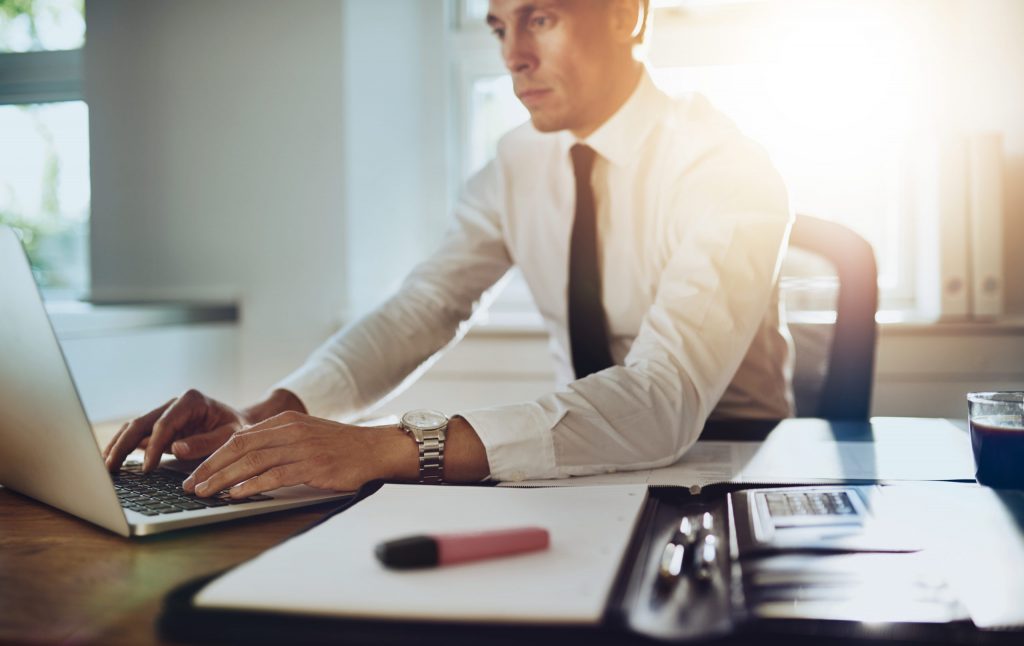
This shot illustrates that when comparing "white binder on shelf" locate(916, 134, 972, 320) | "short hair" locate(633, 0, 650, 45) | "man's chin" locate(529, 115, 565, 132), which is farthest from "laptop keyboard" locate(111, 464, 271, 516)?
"white binder on shelf" locate(916, 134, 972, 320)

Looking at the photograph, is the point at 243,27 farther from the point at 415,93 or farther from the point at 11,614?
the point at 11,614

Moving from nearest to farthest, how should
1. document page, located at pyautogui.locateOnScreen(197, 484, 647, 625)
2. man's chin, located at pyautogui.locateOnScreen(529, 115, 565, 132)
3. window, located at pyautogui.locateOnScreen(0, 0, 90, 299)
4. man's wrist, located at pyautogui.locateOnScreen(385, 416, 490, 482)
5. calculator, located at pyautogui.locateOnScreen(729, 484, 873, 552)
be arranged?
document page, located at pyautogui.locateOnScreen(197, 484, 647, 625) → calculator, located at pyautogui.locateOnScreen(729, 484, 873, 552) → man's wrist, located at pyautogui.locateOnScreen(385, 416, 490, 482) → man's chin, located at pyautogui.locateOnScreen(529, 115, 565, 132) → window, located at pyautogui.locateOnScreen(0, 0, 90, 299)

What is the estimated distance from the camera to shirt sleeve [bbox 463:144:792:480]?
90 cm

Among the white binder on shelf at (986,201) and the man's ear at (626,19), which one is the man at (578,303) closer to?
the man's ear at (626,19)

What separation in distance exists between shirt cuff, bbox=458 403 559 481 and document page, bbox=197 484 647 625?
16 centimetres

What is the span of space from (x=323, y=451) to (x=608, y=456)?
0.94ft

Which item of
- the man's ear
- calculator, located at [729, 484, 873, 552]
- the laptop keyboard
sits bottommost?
the laptop keyboard

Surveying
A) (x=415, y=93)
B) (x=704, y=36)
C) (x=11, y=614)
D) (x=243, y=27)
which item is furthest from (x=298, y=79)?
(x=11, y=614)

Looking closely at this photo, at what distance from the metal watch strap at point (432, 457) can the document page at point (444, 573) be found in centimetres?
14

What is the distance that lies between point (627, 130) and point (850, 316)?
0.46 m

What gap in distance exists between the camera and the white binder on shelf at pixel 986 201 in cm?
192

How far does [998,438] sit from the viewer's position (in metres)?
0.78

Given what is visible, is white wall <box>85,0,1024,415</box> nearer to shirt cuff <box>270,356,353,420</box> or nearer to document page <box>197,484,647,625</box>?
shirt cuff <box>270,356,353,420</box>

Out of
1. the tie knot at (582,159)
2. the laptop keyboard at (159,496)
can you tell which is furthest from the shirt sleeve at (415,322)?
A: the laptop keyboard at (159,496)
